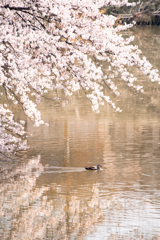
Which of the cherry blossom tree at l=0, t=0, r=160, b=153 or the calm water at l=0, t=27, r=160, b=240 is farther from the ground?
the cherry blossom tree at l=0, t=0, r=160, b=153

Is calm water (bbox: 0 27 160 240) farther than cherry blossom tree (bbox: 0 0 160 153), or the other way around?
cherry blossom tree (bbox: 0 0 160 153)

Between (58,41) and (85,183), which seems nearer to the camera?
(58,41)

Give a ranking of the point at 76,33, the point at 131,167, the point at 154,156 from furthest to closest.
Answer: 1. the point at 154,156
2. the point at 131,167
3. the point at 76,33

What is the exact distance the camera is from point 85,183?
10047 mm

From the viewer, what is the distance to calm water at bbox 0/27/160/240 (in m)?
7.55

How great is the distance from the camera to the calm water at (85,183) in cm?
755

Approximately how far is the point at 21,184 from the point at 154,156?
12.2ft

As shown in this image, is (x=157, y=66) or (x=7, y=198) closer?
(x=7, y=198)

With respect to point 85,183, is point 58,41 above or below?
above

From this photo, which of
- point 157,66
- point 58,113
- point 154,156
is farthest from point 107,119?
point 157,66

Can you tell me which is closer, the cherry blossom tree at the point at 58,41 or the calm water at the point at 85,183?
the calm water at the point at 85,183

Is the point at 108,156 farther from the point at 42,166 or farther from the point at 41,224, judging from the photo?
the point at 41,224

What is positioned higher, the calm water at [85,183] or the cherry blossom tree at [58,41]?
the cherry blossom tree at [58,41]

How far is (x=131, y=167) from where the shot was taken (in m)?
11.2
